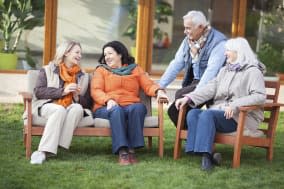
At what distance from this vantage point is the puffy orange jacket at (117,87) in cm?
702

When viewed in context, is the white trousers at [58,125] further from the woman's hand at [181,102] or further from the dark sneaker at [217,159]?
the dark sneaker at [217,159]

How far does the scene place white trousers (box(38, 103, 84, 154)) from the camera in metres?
6.62

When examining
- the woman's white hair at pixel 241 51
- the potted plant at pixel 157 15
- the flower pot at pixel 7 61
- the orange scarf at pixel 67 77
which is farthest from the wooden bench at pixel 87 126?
the potted plant at pixel 157 15

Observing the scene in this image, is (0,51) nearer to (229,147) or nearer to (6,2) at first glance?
(6,2)

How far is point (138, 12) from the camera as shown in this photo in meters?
10.8

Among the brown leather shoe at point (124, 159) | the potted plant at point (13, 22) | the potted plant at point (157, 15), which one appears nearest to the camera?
the brown leather shoe at point (124, 159)

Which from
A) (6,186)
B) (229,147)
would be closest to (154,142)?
(229,147)

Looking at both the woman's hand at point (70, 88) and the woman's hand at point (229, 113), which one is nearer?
the woman's hand at point (229, 113)

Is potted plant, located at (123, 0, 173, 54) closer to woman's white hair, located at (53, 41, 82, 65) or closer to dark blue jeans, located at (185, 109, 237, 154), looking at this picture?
woman's white hair, located at (53, 41, 82, 65)

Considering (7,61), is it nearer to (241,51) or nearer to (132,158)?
(132,158)

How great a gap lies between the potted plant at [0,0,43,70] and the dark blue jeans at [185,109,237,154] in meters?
4.50

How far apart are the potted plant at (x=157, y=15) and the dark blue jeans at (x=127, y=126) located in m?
4.16

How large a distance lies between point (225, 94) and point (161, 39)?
416cm

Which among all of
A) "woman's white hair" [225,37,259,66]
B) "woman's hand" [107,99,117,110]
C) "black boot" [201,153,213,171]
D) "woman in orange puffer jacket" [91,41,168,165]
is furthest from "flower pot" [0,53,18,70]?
"black boot" [201,153,213,171]
